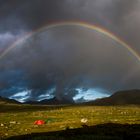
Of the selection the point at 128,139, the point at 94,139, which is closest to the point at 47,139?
the point at 94,139

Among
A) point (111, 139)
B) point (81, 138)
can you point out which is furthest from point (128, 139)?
point (81, 138)

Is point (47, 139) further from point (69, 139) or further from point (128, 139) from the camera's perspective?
point (128, 139)

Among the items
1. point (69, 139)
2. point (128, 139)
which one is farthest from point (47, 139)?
point (128, 139)

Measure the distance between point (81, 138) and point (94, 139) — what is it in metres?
1.24

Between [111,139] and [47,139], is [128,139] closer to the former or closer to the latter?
[111,139]

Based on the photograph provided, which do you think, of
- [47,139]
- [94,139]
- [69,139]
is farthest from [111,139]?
[47,139]

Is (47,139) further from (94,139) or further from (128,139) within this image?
(128,139)

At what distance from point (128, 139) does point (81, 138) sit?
4326 millimetres

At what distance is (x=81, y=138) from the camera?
109 ft

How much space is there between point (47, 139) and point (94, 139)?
4.32 metres

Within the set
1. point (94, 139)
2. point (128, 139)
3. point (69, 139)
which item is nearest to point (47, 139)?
point (69, 139)

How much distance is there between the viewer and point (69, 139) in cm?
3198

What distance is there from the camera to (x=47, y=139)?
32.0 m

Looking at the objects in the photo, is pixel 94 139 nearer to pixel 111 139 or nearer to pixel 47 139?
pixel 111 139
